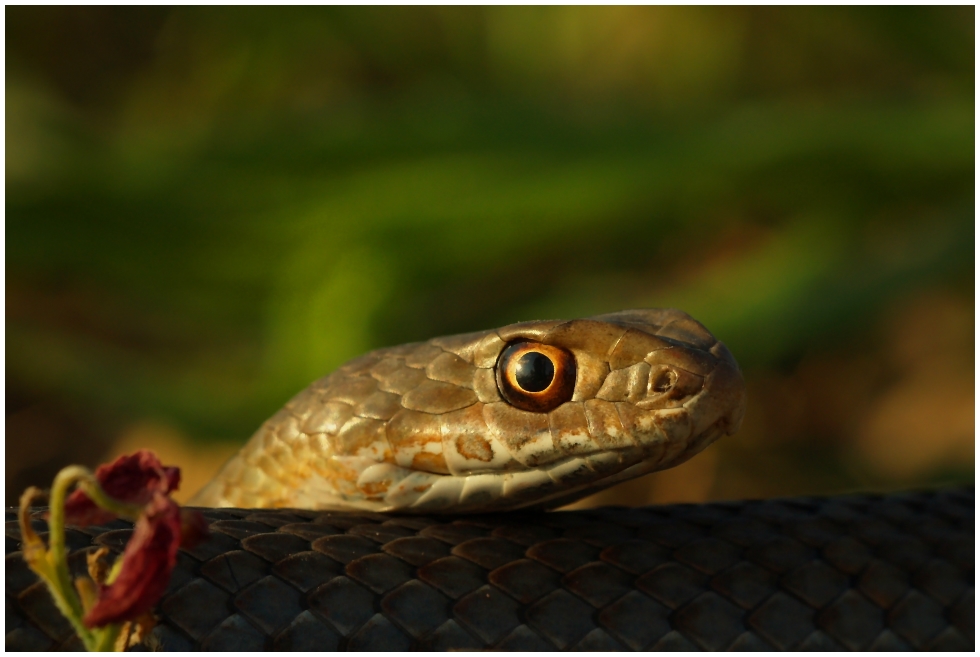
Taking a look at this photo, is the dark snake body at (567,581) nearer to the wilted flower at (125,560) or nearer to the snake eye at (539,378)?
the snake eye at (539,378)

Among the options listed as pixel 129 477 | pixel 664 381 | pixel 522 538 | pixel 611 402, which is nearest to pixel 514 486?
pixel 522 538

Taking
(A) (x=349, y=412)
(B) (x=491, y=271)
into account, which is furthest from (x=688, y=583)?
(B) (x=491, y=271)

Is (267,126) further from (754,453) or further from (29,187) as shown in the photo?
(754,453)

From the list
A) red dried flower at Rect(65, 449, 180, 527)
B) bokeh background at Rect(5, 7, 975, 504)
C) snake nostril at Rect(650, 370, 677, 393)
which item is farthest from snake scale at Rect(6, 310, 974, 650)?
bokeh background at Rect(5, 7, 975, 504)

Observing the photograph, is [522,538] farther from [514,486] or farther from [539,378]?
[539,378]

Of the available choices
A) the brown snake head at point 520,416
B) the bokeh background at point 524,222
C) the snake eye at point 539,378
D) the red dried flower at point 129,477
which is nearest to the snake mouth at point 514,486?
the brown snake head at point 520,416

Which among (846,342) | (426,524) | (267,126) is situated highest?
(267,126)

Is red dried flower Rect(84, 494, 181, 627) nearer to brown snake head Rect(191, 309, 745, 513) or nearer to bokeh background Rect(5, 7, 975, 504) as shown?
brown snake head Rect(191, 309, 745, 513)
